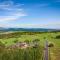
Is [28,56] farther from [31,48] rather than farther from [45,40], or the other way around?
[45,40]

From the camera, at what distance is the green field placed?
4.84m

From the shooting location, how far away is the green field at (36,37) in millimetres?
4841

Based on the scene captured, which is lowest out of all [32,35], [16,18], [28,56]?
[28,56]

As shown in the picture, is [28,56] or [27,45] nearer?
[28,56]

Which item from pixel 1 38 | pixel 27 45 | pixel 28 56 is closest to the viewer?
pixel 28 56

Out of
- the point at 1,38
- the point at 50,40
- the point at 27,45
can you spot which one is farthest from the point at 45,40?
the point at 1,38

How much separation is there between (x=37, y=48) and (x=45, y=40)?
694 mm

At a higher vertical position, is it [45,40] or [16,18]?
[16,18]

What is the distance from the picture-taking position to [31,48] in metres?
4.29

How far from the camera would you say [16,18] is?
5230 millimetres

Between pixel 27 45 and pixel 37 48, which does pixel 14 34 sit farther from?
pixel 37 48

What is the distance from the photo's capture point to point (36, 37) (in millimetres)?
5031

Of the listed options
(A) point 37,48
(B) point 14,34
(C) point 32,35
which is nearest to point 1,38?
(B) point 14,34

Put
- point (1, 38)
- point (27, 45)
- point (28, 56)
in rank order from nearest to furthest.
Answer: point (28, 56), point (27, 45), point (1, 38)
